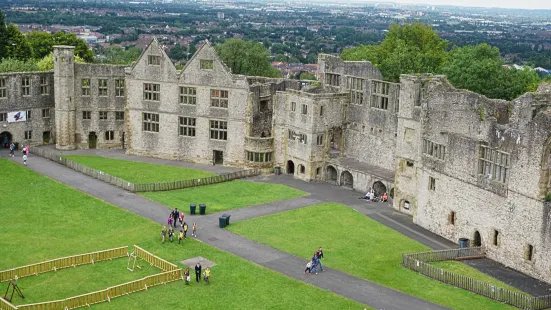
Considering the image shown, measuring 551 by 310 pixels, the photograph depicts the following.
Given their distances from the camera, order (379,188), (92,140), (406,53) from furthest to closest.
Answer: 1. (406,53)
2. (92,140)
3. (379,188)

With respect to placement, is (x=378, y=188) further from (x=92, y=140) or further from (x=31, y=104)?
(x=31, y=104)

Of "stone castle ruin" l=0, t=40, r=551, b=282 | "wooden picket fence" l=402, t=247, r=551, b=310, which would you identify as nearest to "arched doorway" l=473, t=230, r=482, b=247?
"stone castle ruin" l=0, t=40, r=551, b=282

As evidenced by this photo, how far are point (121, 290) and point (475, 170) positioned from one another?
31.1 meters

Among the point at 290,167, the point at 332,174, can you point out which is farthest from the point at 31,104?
the point at 332,174

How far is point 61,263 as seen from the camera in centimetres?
5816

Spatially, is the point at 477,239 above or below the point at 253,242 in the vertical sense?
above

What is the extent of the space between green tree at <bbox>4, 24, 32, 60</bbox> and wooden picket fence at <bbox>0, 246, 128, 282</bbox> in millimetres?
79552

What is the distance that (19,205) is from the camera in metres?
73.9

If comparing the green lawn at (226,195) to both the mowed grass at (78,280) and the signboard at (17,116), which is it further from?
the signboard at (17,116)

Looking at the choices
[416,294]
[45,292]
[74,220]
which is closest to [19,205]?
[74,220]

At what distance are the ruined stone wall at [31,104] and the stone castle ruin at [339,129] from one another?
0.49 feet

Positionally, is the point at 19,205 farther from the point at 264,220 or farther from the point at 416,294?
the point at 416,294

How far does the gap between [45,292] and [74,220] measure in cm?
1711

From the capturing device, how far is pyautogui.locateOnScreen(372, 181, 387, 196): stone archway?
82.6 metres
